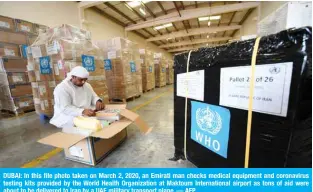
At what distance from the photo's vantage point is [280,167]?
919 millimetres

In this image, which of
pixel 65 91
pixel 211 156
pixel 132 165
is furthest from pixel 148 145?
pixel 65 91

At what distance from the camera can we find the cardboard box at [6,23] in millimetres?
3730

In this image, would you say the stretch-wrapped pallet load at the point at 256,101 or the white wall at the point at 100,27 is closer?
the stretch-wrapped pallet load at the point at 256,101

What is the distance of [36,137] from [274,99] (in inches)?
135

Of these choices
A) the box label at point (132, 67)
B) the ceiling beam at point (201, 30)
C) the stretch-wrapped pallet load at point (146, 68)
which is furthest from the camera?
the ceiling beam at point (201, 30)

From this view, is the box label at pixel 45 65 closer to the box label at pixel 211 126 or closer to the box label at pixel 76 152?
the box label at pixel 76 152

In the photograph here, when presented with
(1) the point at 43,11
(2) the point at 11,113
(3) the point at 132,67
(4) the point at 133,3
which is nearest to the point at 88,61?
(3) the point at 132,67

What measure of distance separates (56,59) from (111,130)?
2.53m

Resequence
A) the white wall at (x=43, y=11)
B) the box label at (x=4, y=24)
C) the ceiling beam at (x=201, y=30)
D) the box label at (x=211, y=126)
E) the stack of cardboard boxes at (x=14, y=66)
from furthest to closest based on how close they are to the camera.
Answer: the ceiling beam at (x=201, y=30) < the white wall at (x=43, y=11) < the stack of cardboard boxes at (x=14, y=66) < the box label at (x=4, y=24) < the box label at (x=211, y=126)

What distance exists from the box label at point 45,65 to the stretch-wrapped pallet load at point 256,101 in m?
3.32

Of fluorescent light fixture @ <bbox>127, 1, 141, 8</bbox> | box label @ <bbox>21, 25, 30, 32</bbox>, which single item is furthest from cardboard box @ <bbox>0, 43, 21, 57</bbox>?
fluorescent light fixture @ <bbox>127, 1, 141, 8</bbox>

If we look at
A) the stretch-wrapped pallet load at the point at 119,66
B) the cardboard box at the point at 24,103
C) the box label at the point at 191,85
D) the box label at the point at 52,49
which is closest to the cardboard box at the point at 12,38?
the cardboard box at the point at 24,103

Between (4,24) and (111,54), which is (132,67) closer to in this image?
(111,54)

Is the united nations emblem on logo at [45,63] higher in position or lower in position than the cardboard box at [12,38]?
lower
